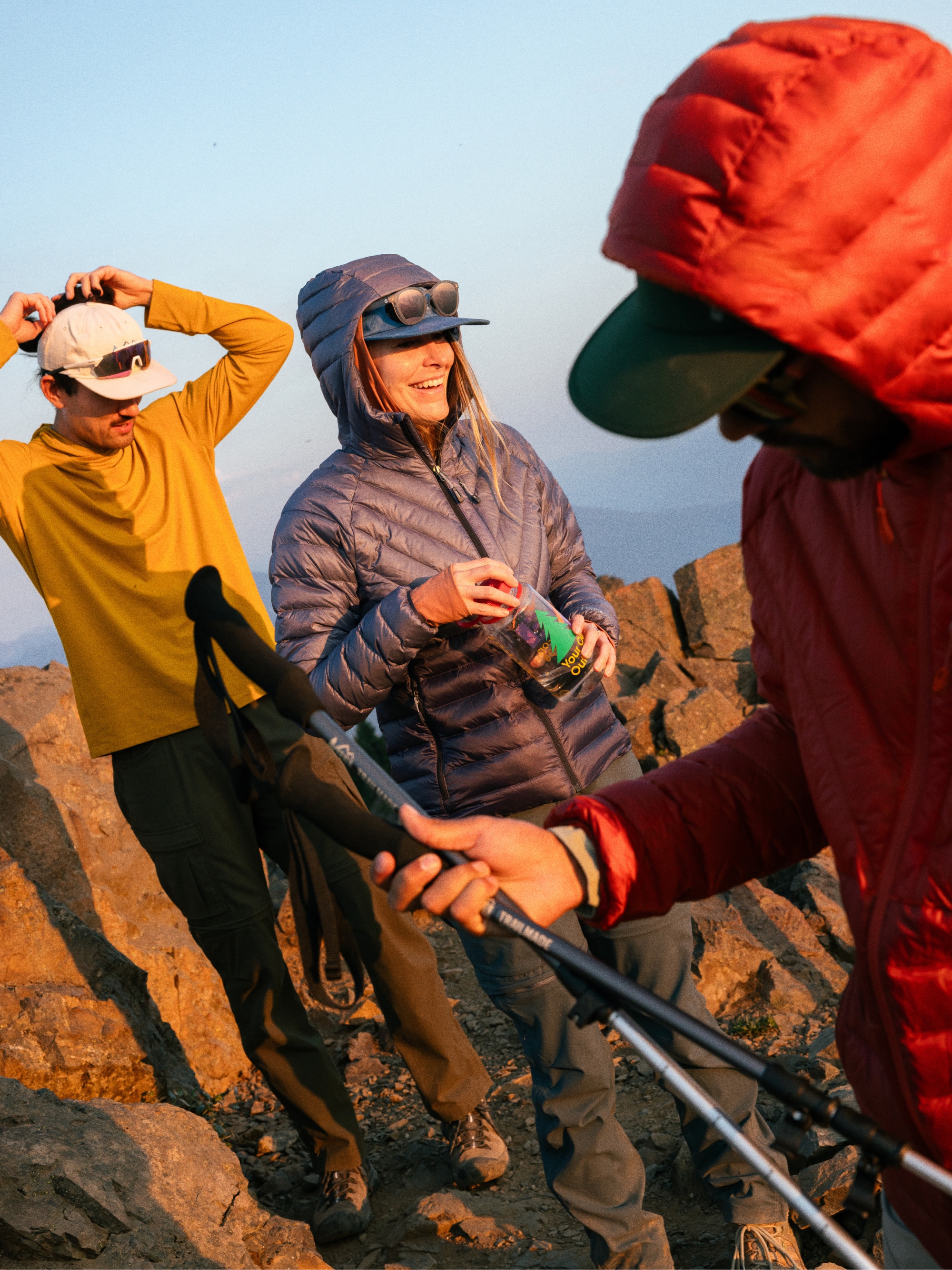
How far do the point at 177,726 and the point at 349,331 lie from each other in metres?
1.73

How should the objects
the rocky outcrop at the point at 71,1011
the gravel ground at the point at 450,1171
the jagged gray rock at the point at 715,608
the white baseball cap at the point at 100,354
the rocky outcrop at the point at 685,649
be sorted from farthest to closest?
the jagged gray rock at the point at 715,608 < the rocky outcrop at the point at 685,649 < the rocky outcrop at the point at 71,1011 < the white baseball cap at the point at 100,354 < the gravel ground at the point at 450,1171

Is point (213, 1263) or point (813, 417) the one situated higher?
point (813, 417)

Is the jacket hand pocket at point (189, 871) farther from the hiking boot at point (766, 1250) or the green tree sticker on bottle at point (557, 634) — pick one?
the hiking boot at point (766, 1250)

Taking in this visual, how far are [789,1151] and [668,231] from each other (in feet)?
4.48

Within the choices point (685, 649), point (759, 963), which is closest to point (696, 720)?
point (685, 649)

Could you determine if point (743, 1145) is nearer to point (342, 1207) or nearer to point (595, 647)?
point (595, 647)

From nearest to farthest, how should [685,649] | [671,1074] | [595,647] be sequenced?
[671,1074] → [595,647] → [685,649]

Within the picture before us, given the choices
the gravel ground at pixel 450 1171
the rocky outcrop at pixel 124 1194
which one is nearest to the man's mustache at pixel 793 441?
the rocky outcrop at pixel 124 1194

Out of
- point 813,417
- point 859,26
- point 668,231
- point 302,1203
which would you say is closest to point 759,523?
point 813,417

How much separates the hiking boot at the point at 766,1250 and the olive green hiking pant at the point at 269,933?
139 cm

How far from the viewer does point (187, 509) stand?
4.61 meters

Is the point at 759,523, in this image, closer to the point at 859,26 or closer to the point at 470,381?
the point at 859,26

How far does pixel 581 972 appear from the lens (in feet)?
6.15

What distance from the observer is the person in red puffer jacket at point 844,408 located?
1.30 m
